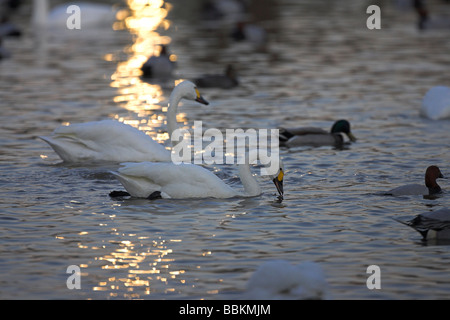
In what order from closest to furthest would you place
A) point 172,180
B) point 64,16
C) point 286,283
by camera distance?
point 286,283
point 172,180
point 64,16

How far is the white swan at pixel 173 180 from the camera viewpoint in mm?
11359

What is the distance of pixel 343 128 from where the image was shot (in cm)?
1569

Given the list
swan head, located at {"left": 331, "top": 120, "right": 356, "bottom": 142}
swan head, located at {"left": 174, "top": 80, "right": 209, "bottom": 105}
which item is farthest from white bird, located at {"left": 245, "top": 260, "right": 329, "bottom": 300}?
swan head, located at {"left": 331, "top": 120, "right": 356, "bottom": 142}

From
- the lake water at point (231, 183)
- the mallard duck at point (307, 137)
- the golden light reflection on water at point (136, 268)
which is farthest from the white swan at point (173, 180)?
the mallard duck at point (307, 137)

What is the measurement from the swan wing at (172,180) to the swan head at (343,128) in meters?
4.62

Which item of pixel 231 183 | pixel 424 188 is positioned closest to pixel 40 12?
pixel 231 183

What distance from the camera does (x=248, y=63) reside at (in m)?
26.2

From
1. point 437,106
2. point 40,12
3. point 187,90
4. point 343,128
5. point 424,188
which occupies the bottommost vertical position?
point 424,188

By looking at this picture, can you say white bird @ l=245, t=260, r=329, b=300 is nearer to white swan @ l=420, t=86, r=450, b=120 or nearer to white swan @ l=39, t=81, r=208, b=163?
white swan @ l=39, t=81, r=208, b=163

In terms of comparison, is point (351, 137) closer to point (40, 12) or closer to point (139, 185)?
point (139, 185)

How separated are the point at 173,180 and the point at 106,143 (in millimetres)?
2485

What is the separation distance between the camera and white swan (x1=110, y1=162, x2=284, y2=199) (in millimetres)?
11359

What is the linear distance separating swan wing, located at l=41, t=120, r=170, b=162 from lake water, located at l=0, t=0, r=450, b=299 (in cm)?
23

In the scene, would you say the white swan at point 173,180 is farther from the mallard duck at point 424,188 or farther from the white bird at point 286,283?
the white bird at point 286,283
